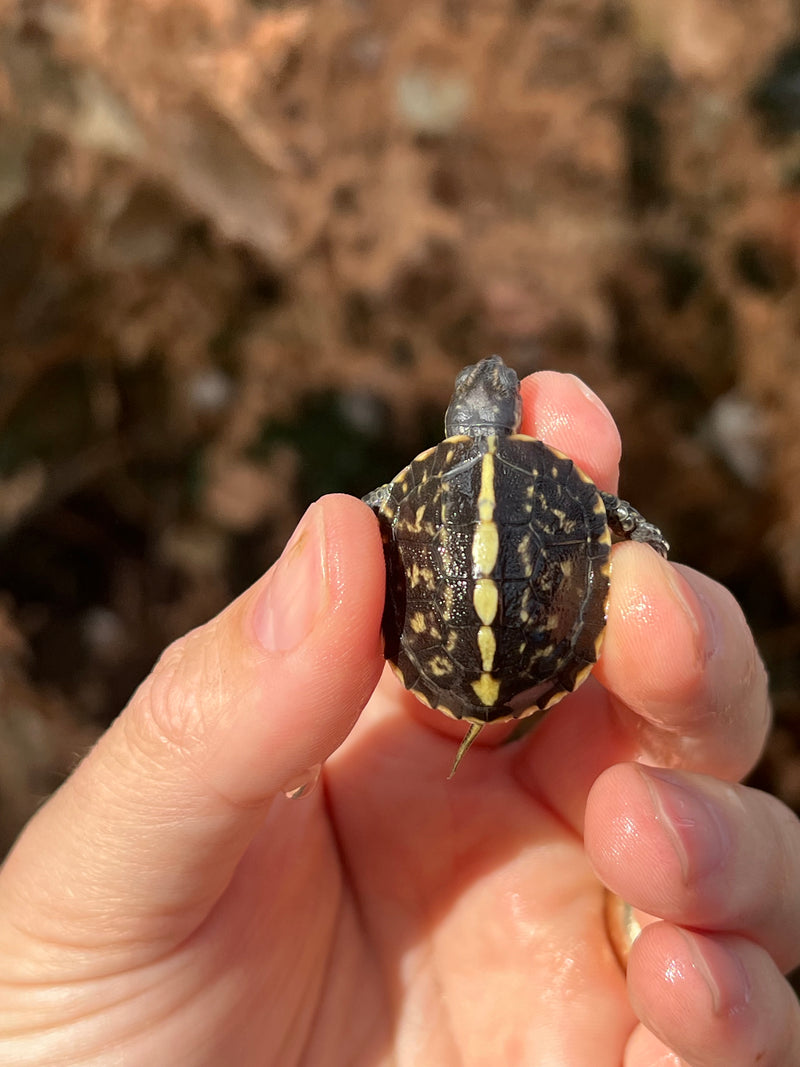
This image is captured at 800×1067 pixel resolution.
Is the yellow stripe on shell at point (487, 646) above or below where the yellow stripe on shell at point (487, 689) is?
above

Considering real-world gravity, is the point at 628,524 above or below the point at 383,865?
above

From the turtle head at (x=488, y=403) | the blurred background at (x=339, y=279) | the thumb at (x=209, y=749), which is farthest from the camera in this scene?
the blurred background at (x=339, y=279)

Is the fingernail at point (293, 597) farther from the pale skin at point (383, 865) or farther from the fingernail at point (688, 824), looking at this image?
the fingernail at point (688, 824)

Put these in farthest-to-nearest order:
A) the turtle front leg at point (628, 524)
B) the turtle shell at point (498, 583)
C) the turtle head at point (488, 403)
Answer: the turtle head at point (488, 403)
the turtle front leg at point (628, 524)
the turtle shell at point (498, 583)

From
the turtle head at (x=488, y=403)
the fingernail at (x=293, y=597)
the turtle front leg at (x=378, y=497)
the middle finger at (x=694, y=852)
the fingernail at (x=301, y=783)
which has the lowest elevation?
the middle finger at (x=694, y=852)

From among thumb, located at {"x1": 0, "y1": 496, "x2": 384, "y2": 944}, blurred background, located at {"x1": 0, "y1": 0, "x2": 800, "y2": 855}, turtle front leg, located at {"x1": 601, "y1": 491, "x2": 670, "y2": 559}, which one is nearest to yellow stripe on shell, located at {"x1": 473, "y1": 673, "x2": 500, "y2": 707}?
thumb, located at {"x1": 0, "y1": 496, "x2": 384, "y2": 944}

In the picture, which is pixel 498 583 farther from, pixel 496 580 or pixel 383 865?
pixel 383 865

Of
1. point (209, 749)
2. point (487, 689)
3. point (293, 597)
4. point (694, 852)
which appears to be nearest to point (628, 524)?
point (487, 689)

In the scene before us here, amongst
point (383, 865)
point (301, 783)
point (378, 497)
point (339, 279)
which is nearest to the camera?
point (301, 783)

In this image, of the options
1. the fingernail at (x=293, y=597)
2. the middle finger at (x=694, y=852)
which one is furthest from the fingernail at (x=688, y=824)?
the fingernail at (x=293, y=597)
